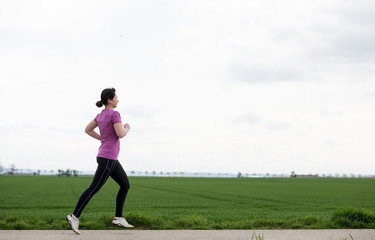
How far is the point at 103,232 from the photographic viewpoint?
5.97m

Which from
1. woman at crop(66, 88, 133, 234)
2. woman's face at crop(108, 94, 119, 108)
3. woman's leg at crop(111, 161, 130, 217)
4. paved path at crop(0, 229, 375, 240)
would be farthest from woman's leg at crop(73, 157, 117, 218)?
woman's face at crop(108, 94, 119, 108)

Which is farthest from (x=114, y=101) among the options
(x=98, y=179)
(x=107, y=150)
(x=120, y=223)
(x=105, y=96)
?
(x=120, y=223)

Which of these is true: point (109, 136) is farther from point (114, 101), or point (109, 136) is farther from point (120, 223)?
point (120, 223)

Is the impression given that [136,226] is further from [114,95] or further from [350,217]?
[350,217]

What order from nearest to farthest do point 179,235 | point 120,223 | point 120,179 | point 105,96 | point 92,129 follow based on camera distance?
point 179,235 → point 105,96 → point 120,179 → point 120,223 → point 92,129

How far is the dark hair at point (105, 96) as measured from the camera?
6266 millimetres

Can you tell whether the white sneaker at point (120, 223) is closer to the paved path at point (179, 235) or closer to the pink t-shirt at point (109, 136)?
the paved path at point (179, 235)

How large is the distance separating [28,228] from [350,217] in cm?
542

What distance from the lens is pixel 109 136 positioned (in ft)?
20.2

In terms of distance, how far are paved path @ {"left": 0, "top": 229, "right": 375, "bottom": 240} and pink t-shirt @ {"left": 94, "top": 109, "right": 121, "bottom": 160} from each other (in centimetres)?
110

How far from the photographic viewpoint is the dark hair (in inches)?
247

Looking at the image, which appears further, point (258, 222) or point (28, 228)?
point (258, 222)

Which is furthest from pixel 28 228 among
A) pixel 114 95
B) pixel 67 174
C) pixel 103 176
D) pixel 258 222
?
pixel 67 174

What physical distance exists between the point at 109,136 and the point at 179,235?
5.65ft
